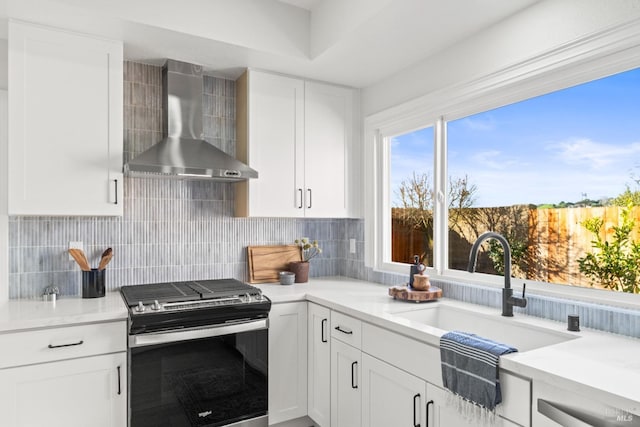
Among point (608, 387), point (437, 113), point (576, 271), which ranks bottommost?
point (608, 387)

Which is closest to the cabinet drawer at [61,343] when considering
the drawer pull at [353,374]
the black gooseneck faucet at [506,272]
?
the drawer pull at [353,374]

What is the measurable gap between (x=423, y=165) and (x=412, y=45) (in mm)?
764

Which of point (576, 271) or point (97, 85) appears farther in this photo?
point (97, 85)

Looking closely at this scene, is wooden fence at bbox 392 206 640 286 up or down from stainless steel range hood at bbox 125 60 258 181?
down

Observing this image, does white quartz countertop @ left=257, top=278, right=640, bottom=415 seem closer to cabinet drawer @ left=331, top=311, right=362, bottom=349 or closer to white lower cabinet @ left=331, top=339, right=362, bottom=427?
cabinet drawer @ left=331, top=311, right=362, bottom=349

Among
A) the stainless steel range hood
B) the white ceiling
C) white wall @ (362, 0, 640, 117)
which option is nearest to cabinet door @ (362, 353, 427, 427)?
the stainless steel range hood

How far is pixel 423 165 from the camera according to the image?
8.91ft

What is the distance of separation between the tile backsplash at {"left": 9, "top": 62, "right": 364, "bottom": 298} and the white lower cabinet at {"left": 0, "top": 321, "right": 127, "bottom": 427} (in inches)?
Result: 23.7

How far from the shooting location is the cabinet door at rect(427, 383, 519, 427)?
4.99 ft

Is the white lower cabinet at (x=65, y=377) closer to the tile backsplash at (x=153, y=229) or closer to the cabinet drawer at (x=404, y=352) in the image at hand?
the tile backsplash at (x=153, y=229)

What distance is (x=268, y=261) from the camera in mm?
Answer: 3037

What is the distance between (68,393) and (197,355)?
0.59 meters

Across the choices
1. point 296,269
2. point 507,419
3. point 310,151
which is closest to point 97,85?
point 310,151

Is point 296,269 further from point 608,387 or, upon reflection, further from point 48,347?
point 608,387
